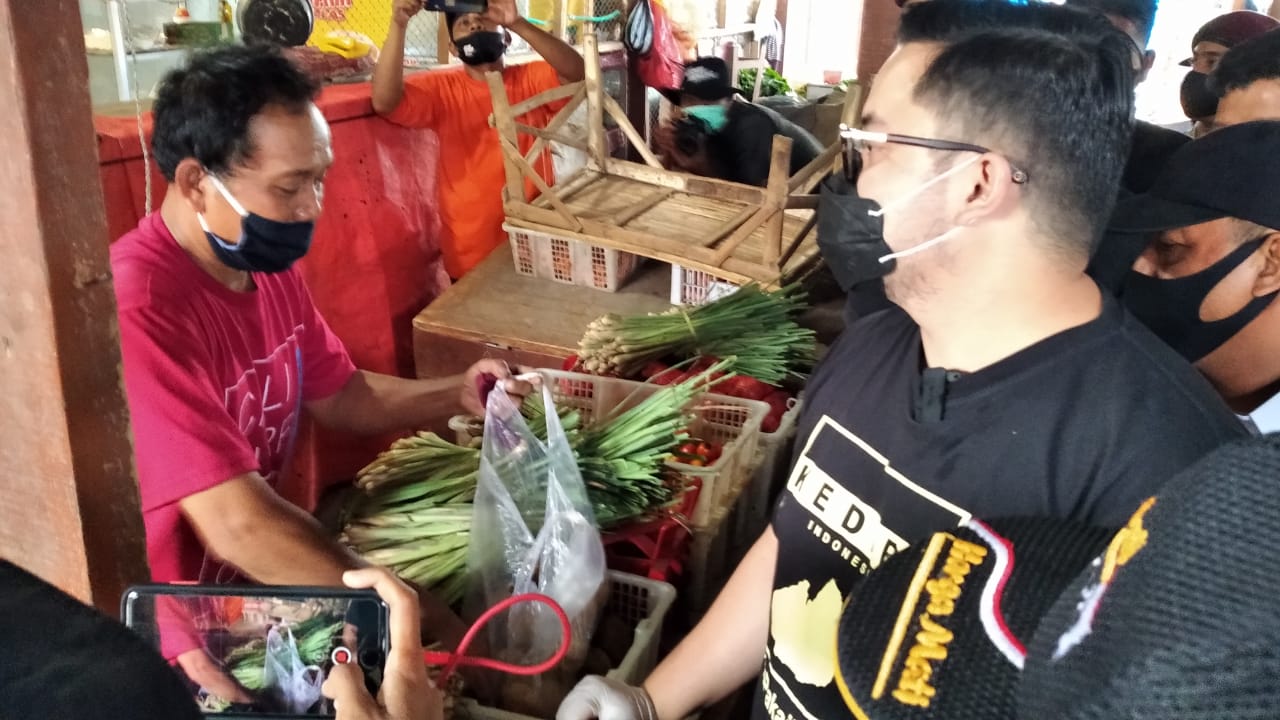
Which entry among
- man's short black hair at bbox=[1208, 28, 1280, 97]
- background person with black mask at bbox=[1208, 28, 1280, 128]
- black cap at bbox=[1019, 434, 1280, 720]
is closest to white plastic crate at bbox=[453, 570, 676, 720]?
black cap at bbox=[1019, 434, 1280, 720]

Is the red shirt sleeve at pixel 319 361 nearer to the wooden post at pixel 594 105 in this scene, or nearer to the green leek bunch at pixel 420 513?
the green leek bunch at pixel 420 513

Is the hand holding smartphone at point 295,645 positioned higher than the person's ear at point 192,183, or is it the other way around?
the person's ear at point 192,183

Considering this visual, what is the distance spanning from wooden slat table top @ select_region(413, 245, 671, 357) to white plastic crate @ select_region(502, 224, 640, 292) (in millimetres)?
37

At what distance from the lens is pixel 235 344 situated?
6.31ft

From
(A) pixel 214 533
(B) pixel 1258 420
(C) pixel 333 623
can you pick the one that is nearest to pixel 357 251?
(A) pixel 214 533

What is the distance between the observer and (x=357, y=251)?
155 inches

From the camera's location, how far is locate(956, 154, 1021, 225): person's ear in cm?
119

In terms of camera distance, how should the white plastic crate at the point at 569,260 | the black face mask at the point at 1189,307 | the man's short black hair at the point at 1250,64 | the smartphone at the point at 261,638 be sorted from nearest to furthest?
the smartphone at the point at 261,638, the black face mask at the point at 1189,307, the man's short black hair at the point at 1250,64, the white plastic crate at the point at 569,260

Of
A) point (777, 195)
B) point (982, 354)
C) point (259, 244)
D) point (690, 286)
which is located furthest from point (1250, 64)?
point (259, 244)

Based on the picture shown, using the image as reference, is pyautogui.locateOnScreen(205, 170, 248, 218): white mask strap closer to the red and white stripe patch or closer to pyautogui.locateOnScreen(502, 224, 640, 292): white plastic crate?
the red and white stripe patch

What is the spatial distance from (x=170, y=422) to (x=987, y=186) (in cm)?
142

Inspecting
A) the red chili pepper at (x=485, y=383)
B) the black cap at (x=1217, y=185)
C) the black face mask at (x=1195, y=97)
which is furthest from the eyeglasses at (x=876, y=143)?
the black face mask at (x=1195, y=97)

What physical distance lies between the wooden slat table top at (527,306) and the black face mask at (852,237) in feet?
6.10

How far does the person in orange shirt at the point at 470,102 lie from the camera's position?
387 centimetres
